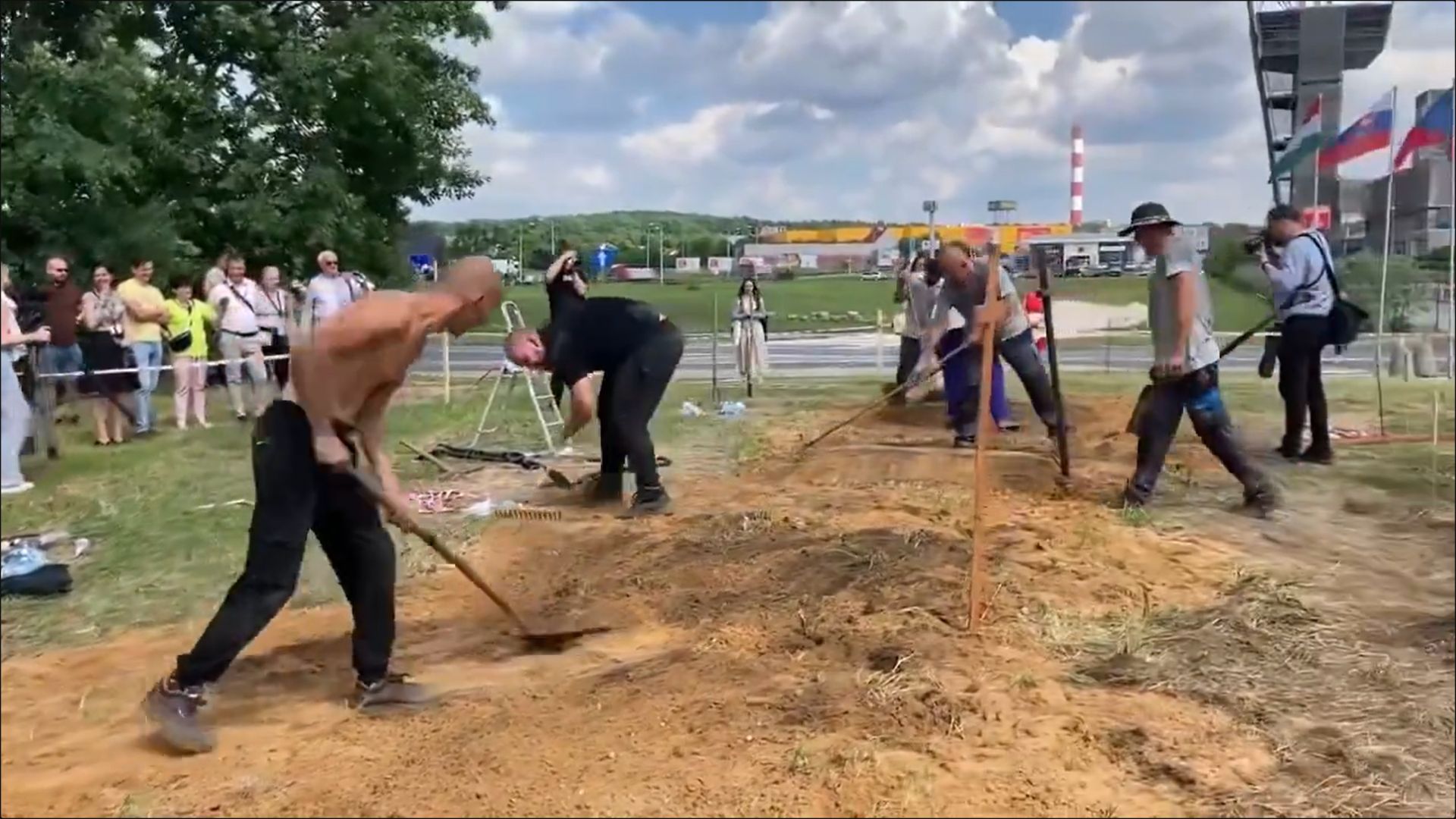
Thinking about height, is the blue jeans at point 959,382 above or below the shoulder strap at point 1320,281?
below

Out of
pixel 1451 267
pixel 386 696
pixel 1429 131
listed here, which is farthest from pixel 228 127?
pixel 1429 131

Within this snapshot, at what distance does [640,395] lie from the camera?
5996 millimetres

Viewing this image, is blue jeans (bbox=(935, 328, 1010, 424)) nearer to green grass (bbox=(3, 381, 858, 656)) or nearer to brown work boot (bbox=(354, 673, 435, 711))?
green grass (bbox=(3, 381, 858, 656))

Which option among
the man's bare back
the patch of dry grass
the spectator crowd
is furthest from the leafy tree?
the patch of dry grass

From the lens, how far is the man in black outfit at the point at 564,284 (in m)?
5.36

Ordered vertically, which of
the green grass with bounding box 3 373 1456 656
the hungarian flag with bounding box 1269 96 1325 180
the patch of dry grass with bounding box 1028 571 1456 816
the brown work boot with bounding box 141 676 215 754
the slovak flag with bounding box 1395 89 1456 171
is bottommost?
the patch of dry grass with bounding box 1028 571 1456 816

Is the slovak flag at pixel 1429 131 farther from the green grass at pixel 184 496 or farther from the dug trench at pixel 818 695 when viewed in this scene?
the dug trench at pixel 818 695

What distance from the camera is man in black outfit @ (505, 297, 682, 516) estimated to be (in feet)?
19.1

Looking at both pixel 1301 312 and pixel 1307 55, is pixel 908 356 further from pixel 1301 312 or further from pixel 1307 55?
pixel 1307 55

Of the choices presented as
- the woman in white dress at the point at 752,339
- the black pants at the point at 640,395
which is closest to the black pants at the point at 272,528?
the black pants at the point at 640,395

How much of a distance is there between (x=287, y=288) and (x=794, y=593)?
9.15 feet

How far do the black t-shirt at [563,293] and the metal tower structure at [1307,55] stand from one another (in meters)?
3.37

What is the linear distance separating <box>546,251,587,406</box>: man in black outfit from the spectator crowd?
91 centimetres

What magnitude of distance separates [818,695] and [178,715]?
1.61 metres
